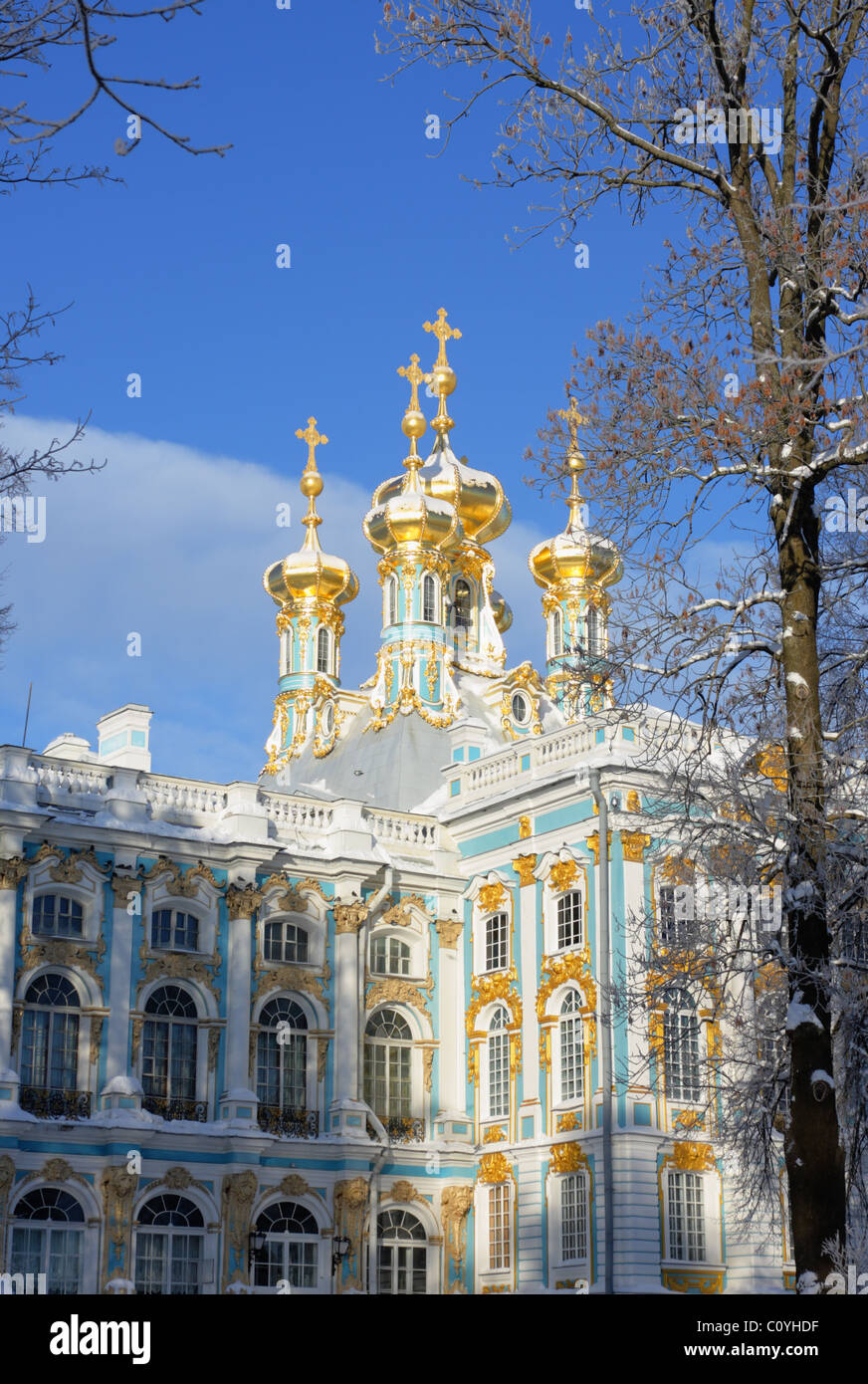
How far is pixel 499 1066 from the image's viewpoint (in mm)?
26625

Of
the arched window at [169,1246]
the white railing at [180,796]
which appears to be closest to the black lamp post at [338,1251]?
the arched window at [169,1246]

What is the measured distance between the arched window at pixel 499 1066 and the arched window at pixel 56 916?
20.4 ft

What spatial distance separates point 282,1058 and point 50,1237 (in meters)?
4.14

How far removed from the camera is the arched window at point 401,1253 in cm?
2592

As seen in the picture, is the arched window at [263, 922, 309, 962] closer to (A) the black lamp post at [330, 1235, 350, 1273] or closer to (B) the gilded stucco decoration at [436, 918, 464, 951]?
(B) the gilded stucco decoration at [436, 918, 464, 951]

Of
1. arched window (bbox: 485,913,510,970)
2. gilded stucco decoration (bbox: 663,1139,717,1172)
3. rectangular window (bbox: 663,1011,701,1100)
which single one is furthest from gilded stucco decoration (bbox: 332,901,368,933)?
gilded stucco decoration (bbox: 663,1139,717,1172)

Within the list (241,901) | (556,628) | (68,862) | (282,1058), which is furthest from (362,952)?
(556,628)

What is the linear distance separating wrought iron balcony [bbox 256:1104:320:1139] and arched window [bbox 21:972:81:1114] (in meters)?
2.77

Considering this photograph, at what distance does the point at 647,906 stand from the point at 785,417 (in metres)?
15.5

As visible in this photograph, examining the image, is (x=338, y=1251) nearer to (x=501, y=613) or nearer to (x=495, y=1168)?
(x=495, y=1168)

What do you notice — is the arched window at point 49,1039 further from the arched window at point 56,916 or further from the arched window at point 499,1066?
the arched window at point 499,1066

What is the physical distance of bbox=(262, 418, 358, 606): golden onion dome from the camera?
3916 centimetres
